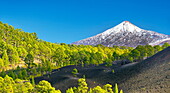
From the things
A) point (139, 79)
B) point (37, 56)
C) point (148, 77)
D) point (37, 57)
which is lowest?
point (139, 79)

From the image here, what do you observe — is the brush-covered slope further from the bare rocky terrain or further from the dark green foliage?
the dark green foliage

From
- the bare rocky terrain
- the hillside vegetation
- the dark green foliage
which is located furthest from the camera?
the dark green foliage

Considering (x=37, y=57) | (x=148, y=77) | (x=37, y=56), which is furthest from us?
(x=37, y=56)

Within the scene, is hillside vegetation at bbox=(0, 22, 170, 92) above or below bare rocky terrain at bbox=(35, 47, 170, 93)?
above

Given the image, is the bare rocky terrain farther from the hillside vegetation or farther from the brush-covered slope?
the hillside vegetation

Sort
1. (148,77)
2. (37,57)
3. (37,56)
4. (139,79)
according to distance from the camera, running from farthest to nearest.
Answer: (37,56) < (37,57) < (139,79) < (148,77)

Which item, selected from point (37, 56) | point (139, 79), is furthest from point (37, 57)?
point (139, 79)

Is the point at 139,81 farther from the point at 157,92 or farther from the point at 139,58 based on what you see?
the point at 139,58

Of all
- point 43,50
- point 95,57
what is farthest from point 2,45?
point 95,57

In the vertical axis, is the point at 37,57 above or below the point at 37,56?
below

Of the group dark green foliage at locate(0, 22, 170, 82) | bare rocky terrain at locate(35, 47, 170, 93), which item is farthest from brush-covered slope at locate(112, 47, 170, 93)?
dark green foliage at locate(0, 22, 170, 82)

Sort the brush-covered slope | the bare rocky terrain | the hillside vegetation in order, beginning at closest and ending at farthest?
the brush-covered slope → the bare rocky terrain → the hillside vegetation

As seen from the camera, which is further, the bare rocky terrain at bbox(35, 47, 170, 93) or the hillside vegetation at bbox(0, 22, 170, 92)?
the hillside vegetation at bbox(0, 22, 170, 92)

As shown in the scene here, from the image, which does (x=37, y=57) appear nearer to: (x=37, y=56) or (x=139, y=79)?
(x=37, y=56)
